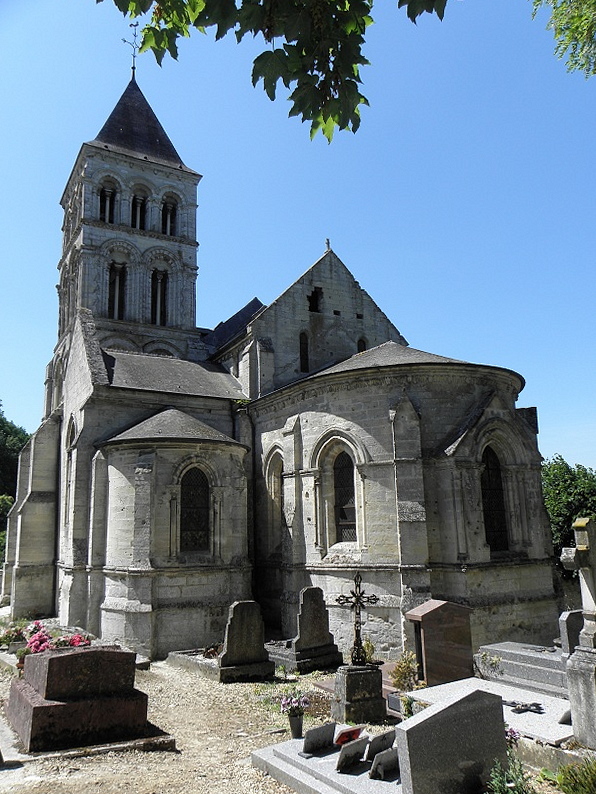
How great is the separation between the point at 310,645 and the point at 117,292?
76.8 feet

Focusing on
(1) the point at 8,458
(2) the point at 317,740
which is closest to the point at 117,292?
(1) the point at 8,458

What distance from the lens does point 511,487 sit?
661 inches

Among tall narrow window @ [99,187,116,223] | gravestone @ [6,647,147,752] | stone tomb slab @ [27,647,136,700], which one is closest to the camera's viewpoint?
gravestone @ [6,647,147,752]

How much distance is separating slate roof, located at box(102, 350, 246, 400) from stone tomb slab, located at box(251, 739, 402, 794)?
1419 centimetres

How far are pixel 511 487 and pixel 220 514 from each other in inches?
A: 338

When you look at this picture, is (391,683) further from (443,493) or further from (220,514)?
(220,514)

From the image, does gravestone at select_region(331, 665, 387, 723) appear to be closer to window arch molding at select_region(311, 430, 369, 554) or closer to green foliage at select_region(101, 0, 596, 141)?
window arch molding at select_region(311, 430, 369, 554)

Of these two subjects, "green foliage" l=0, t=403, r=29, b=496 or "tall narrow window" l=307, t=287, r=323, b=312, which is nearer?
"tall narrow window" l=307, t=287, r=323, b=312

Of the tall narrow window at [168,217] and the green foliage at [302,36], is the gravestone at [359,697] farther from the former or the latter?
the tall narrow window at [168,217]

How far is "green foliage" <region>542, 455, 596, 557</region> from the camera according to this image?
26031 millimetres

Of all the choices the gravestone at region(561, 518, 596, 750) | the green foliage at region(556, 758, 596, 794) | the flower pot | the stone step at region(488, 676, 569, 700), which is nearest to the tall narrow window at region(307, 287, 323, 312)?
the stone step at region(488, 676, 569, 700)

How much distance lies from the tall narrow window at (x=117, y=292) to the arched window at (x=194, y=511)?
16.4m

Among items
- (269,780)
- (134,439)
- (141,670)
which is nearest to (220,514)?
(134,439)

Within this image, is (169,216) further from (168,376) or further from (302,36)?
(302,36)
